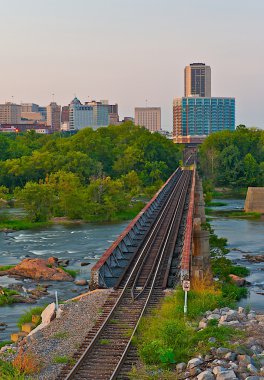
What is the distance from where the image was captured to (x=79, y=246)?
57.2 m

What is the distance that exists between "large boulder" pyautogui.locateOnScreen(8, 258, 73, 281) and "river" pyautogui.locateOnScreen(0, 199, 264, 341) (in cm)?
110

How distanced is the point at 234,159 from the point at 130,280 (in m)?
113

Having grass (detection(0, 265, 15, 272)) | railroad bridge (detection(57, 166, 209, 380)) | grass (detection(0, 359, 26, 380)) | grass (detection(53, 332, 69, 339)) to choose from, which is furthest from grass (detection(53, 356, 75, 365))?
grass (detection(0, 265, 15, 272))

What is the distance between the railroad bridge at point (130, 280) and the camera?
1733 cm

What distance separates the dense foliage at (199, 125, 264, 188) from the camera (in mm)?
134125

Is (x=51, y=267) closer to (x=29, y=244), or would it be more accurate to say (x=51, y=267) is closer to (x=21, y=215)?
(x=29, y=244)

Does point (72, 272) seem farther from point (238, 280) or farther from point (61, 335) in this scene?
point (61, 335)

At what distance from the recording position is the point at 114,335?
19984mm

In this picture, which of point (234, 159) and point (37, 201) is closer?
point (37, 201)

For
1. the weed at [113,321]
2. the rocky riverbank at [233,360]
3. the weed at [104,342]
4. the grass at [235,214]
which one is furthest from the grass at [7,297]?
the grass at [235,214]

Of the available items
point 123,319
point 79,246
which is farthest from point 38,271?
point 123,319

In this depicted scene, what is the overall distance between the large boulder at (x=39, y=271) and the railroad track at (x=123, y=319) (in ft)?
21.0

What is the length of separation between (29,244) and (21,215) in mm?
23841

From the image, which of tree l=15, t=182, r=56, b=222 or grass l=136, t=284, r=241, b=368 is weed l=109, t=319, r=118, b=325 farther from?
tree l=15, t=182, r=56, b=222
